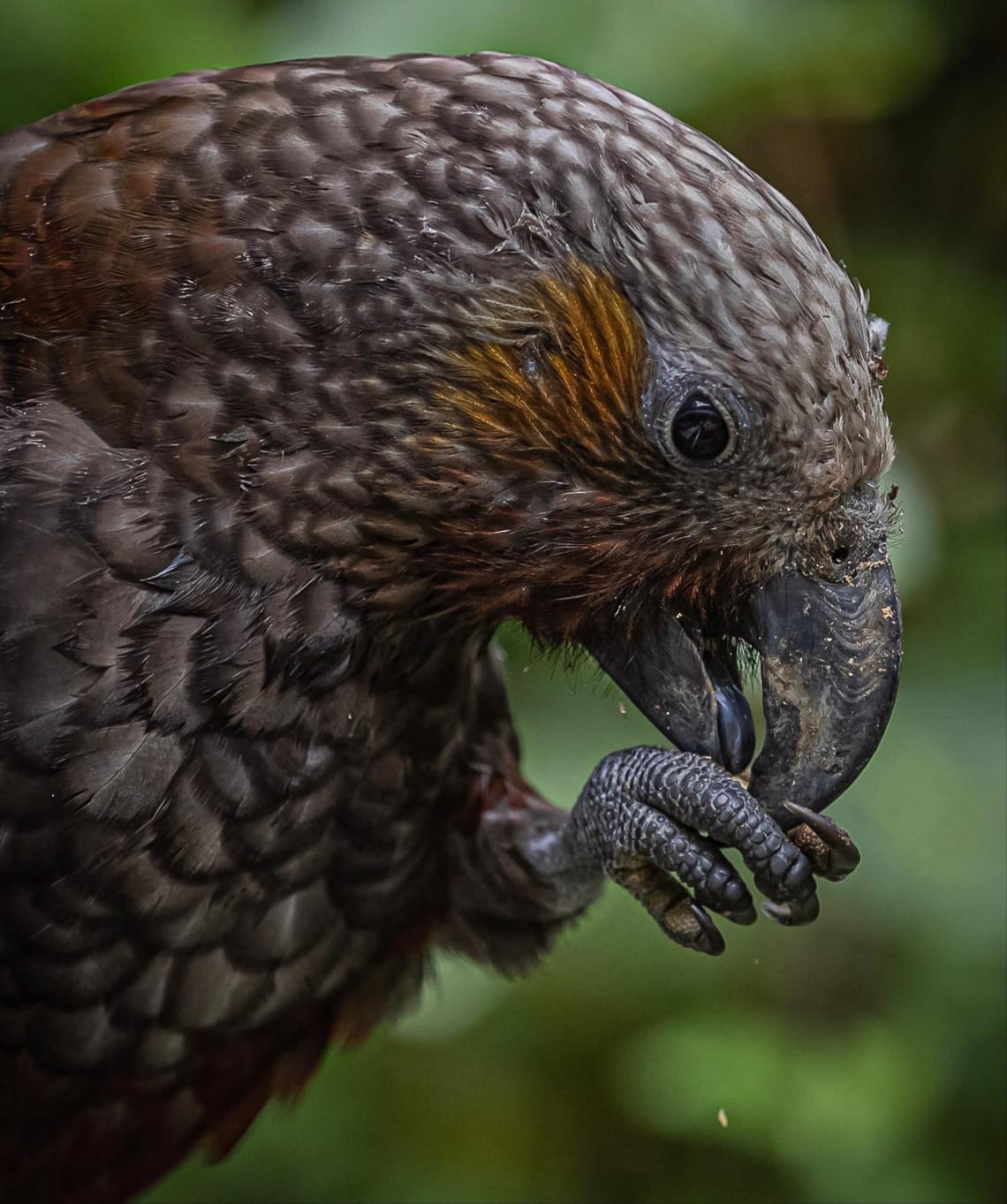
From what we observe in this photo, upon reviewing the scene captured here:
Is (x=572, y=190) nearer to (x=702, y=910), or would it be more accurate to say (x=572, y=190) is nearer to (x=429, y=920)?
(x=702, y=910)

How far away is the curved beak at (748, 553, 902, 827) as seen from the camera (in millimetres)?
1240

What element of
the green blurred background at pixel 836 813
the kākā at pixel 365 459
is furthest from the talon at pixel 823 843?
the green blurred background at pixel 836 813

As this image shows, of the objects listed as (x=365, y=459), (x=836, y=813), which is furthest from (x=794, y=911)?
(x=836, y=813)

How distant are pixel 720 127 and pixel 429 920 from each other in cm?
131

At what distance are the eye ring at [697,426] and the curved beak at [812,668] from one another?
0.45 ft

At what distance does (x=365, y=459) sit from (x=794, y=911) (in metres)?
0.59

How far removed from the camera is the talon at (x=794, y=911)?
1.35m

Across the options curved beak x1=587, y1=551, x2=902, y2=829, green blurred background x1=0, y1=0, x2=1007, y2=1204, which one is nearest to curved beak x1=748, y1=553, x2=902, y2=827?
curved beak x1=587, y1=551, x2=902, y2=829

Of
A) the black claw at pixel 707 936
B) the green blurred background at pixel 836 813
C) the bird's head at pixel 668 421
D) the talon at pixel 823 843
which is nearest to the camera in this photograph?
the bird's head at pixel 668 421

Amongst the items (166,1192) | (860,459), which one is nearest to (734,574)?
(860,459)

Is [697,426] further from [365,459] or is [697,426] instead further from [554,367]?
[365,459]

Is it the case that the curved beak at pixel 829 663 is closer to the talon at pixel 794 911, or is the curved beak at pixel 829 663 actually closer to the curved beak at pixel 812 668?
the curved beak at pixel 812 668

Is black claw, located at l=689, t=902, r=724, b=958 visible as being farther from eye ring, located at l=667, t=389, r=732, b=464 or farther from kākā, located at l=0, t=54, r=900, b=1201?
eye ring, located at l=667, t=389, r=732, b=464

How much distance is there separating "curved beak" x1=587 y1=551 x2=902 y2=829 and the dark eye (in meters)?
0.14
